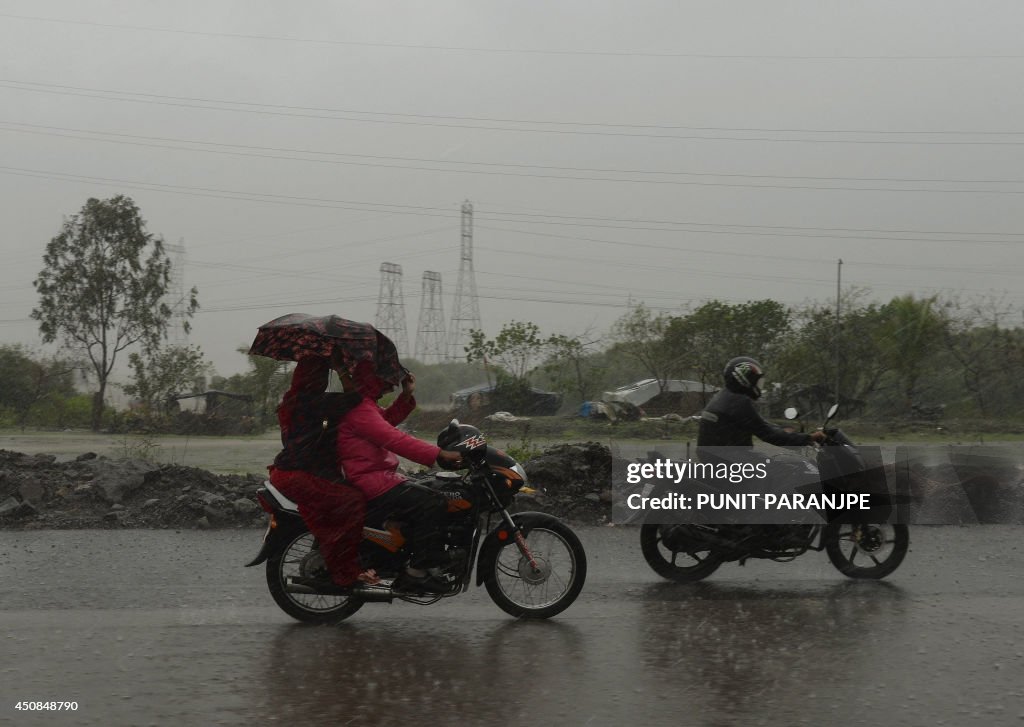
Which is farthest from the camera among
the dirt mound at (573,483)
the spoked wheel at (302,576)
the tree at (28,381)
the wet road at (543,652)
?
the tree at (28,381)

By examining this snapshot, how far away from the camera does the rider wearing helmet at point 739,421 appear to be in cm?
784

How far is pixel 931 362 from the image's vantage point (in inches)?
1459

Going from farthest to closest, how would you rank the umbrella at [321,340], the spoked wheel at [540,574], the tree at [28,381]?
the tree at [28,381], the spoked wheel at [540,574], the umbrella at [321,340]

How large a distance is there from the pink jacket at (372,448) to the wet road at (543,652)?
957 mm

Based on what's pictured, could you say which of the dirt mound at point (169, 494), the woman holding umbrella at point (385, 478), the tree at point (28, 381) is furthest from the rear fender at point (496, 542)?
the tree at point (28, 381)

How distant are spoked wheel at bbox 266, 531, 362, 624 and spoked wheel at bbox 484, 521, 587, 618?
3.11ft

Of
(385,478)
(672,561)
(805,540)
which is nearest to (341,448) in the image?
(385,478)

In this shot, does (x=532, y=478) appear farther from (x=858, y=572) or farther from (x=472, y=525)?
(x=472, y=525)

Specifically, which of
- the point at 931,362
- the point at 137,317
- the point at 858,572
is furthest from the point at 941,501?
→ the point at 137,317

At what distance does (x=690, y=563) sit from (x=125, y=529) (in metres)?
6.26

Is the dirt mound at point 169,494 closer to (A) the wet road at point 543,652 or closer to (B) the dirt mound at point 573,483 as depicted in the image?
(B) the dirt mound at point 573,483

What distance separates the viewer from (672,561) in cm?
820

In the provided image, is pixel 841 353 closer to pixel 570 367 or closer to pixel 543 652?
pixel 570 367

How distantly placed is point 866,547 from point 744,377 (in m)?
1.66
